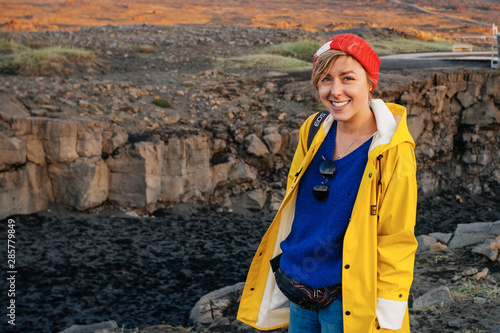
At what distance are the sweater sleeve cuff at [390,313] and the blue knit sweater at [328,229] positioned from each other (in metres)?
0.18

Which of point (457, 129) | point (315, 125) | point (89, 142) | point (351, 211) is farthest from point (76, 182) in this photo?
point (457, 129)

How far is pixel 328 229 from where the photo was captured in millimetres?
1918

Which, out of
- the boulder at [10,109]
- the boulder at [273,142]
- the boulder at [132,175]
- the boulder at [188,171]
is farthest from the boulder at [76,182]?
the boulder at [273,142]

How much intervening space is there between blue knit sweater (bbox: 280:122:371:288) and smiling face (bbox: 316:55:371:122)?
0.16 m

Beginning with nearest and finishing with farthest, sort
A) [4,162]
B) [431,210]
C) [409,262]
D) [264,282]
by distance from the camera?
1. [409,262]
2. [264,282]
3. [4,162]
4. [431,210]

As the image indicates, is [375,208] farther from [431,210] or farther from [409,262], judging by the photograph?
[431,210]

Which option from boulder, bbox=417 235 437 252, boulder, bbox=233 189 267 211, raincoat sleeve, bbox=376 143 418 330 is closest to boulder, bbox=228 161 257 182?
boulder, bbox=233 189 267 211

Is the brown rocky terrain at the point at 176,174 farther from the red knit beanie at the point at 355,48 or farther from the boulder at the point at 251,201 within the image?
the red knit beanie at the point at 355,48

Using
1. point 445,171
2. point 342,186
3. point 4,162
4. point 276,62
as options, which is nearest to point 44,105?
point 4,162

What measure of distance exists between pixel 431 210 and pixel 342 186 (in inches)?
309

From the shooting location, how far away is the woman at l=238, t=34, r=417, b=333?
1.81 metres

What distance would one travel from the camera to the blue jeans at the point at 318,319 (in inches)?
74.4

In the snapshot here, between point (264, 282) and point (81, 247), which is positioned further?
point (81, 247)

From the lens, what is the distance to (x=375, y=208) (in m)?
1.83
